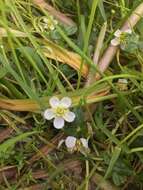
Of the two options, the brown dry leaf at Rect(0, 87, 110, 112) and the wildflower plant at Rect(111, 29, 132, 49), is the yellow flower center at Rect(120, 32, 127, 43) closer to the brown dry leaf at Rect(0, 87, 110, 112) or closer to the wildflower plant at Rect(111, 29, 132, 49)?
the wildflower plant at Rect(111, 29, 132, 49)

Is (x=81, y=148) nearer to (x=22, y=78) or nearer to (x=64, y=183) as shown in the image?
A: (x=64, y=183)

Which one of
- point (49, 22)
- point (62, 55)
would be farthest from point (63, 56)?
point (49, 22)

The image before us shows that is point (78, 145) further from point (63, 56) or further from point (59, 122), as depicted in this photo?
point (63, 56)

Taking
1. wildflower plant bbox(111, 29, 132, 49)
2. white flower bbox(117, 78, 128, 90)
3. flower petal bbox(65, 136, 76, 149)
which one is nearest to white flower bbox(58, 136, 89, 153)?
flower petal bbox(65, 136, 76, 149)

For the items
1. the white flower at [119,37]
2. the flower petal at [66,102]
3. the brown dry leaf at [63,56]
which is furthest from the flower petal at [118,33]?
the flower petal at [66,102]

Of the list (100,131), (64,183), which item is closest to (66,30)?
(100,131)

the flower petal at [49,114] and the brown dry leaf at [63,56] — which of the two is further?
the brown dry leaf at [63,56]

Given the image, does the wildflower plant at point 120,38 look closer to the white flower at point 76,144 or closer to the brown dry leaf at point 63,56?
the brown dry leaf at point 63,56

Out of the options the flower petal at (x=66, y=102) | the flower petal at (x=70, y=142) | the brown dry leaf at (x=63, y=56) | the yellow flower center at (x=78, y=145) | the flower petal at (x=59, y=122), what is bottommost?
the yellow flower center at (x=78, y=145)
